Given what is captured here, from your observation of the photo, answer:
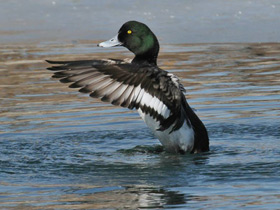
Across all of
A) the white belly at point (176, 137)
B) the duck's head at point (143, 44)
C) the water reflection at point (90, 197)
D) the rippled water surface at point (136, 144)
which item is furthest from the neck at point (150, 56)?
the water reflection at point (90, 197)

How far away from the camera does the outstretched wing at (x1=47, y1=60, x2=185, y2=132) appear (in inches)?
249

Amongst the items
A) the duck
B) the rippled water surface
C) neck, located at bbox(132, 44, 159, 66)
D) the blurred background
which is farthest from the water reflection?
the blurred background

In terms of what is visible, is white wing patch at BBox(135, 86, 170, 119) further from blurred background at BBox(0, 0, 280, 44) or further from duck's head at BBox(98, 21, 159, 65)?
blurred background at BBox(0, 0, 280, 44)

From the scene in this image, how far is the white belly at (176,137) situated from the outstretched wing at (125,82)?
422 millimetres

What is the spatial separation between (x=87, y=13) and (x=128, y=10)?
2.88ft

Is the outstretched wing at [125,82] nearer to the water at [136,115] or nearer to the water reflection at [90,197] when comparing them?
the water at [136,115]

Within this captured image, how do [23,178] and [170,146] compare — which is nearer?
[23,178]

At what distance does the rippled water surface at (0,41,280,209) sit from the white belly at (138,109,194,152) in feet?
0.40

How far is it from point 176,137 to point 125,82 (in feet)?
2.90

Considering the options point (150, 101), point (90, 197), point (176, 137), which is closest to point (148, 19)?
point (176, 137)

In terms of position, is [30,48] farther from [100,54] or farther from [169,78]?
[169,78]

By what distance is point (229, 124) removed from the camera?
8.14 meters

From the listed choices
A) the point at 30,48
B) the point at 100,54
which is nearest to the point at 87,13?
the point at 30,48

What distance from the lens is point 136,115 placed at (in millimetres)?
8859
